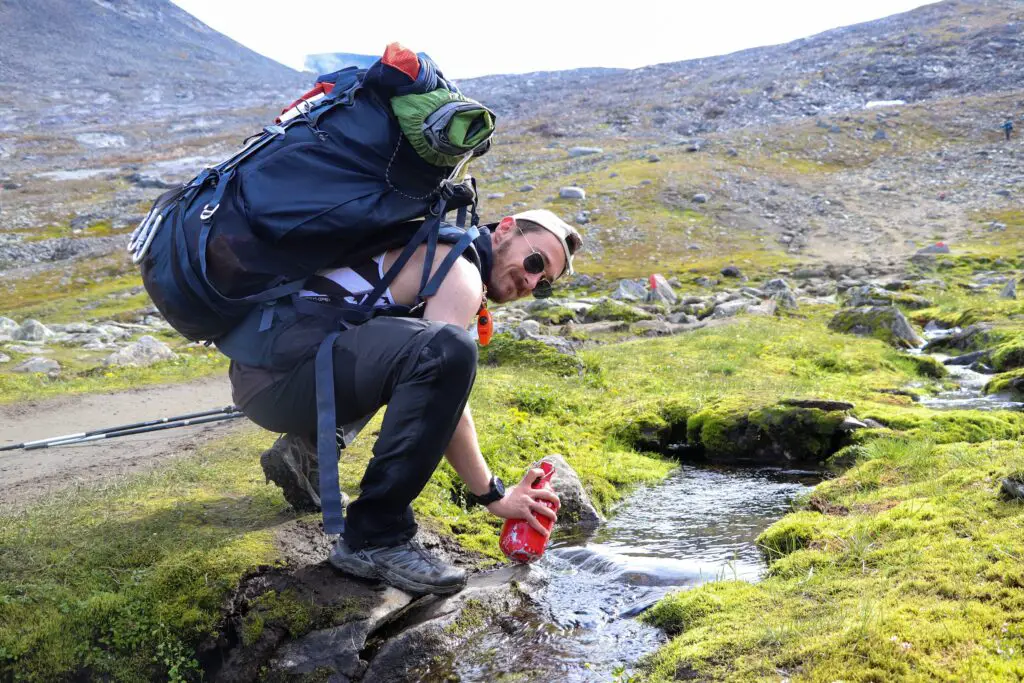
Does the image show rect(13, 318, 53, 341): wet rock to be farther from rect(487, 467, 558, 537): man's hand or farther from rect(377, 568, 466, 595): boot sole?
rect(487, 467, 558, 537): man's hand

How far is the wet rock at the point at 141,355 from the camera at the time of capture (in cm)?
1775

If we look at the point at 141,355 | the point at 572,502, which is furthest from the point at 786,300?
the point at 572,502

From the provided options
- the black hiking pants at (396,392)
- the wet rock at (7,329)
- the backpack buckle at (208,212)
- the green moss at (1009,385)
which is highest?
the backpack buckle at (208,212)

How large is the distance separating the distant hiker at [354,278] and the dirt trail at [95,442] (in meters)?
3.31

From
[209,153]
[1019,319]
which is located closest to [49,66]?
[209,153]

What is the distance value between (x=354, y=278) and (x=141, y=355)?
50.7 ft

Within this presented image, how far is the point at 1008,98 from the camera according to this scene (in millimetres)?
77438

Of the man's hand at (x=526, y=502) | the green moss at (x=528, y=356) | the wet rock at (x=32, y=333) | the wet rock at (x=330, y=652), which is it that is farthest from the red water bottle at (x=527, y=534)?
the wet rock at (x=32, y=333)

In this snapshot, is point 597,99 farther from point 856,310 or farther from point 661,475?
point 661,475

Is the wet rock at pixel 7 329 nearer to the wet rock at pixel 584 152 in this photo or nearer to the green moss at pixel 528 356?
the green moss at pixel 528 356

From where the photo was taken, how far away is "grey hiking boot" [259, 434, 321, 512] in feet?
18.5

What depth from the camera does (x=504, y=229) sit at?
5047mm

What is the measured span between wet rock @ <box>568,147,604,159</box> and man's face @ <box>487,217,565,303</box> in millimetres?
73492

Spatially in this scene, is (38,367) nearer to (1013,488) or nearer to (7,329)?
(7,329)
